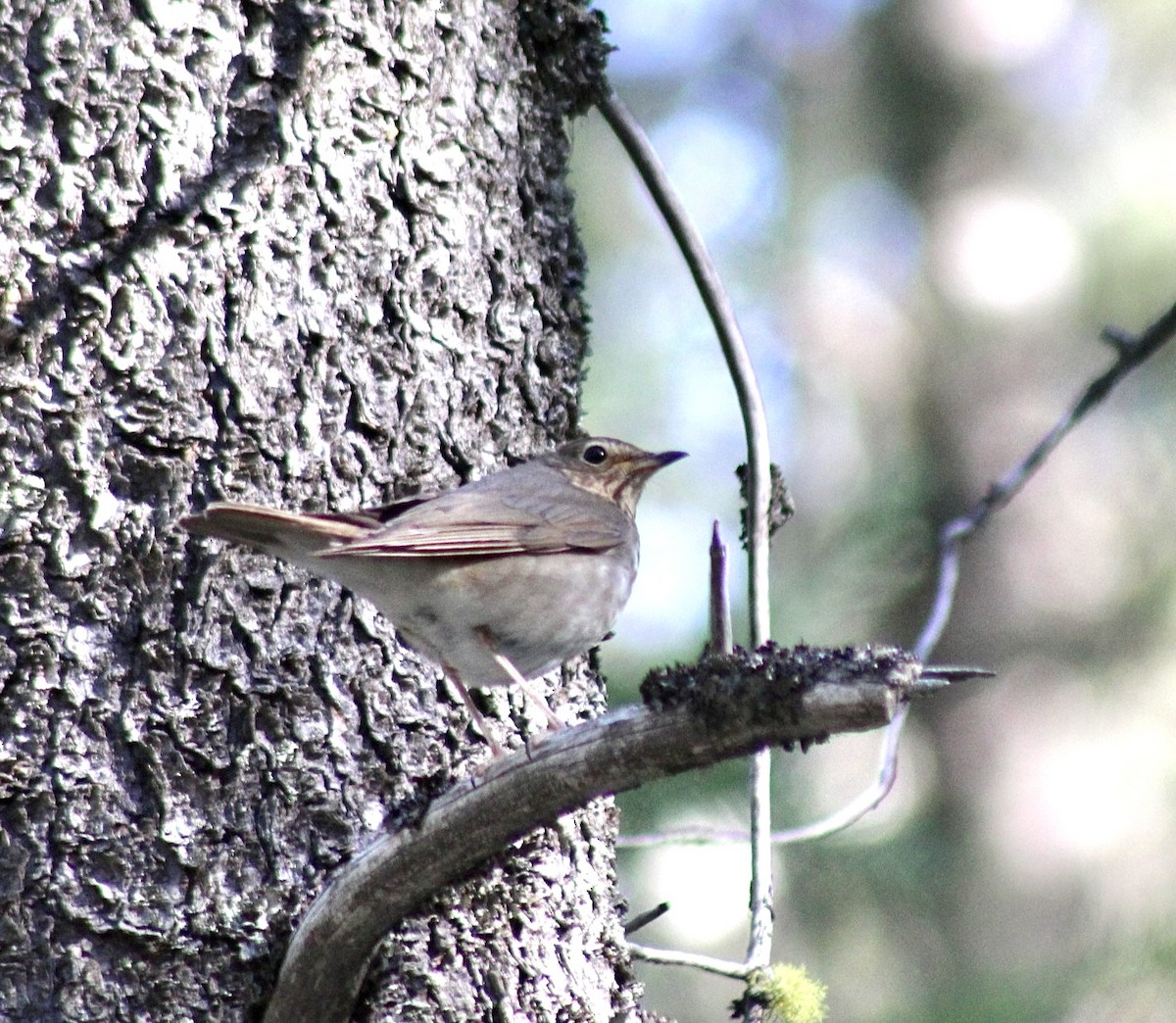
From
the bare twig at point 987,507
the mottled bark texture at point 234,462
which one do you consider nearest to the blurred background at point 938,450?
the bare twig at point 987,507

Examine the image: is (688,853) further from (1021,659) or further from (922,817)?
(1021,659)

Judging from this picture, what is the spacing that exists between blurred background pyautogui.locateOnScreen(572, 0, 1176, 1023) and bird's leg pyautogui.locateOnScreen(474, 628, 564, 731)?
6.29 feet

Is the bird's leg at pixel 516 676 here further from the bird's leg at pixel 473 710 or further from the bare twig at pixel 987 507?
the bare twig at pixel 987 507

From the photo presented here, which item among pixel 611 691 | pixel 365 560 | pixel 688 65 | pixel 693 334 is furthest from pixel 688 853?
pixel 688 65

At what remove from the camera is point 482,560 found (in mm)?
3297

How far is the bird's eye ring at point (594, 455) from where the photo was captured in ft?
12.7

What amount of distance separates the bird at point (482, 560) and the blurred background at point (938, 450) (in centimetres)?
175

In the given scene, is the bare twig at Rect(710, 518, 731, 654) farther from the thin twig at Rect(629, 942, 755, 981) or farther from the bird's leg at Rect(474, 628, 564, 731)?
the thin twig at Rect(629, 942, 755, 981)

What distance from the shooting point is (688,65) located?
1259cm

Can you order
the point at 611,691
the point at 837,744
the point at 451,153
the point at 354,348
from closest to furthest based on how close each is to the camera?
the point at 354,348 → the point at 451,153 → the point at 611,691 → the point at 837,744

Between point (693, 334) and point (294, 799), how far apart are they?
9.94 m

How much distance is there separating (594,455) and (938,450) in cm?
613

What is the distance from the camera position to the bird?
2762 millimetres

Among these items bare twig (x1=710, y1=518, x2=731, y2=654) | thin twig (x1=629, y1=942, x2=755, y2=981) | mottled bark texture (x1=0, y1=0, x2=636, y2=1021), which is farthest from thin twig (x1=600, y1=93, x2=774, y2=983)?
bare twig (x1=710, y1=518, x2=731, y2=654)
